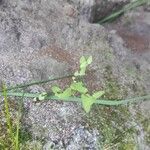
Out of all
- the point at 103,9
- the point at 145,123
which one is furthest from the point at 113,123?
the point at 103,9

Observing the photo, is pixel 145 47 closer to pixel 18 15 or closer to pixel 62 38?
pixel 62 38

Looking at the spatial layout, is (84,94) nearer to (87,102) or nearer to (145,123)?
(87,102)

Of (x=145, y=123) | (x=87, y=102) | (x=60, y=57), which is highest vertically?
(x=60, y=57)

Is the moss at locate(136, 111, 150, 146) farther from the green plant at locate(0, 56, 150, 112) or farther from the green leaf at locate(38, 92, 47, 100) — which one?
the green leaf at locate(38, 92, 47, 100)

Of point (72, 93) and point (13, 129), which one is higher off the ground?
point (72, 93)

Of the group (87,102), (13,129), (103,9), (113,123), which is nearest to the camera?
(87,102)

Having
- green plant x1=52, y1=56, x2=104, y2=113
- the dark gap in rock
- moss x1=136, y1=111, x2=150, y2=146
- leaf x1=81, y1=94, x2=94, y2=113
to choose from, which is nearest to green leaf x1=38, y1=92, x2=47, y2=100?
green plant x1=52, y1=56, x2=104, y2=113

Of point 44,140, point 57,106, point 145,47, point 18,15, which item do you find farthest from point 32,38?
point 145,47

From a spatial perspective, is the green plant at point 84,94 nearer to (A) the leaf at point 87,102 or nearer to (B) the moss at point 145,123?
(A) the leaf at point 87,102
